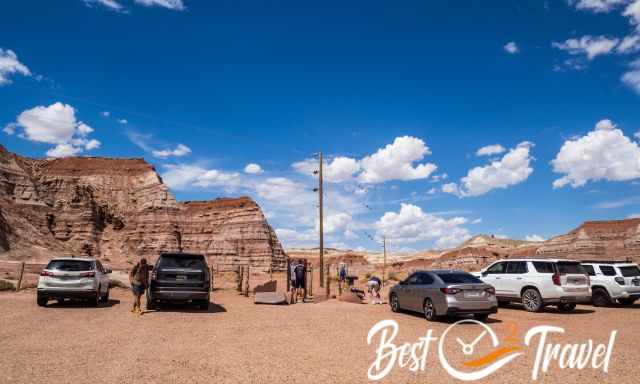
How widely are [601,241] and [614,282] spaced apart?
56896 mm

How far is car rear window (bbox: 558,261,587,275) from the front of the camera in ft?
51.8

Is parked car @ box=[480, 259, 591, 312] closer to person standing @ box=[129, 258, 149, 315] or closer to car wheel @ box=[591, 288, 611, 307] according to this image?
car wheel @ box=[591, 288, 611, 307]

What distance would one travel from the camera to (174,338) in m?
10.3

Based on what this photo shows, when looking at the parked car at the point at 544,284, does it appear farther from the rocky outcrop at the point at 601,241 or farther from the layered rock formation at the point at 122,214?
the layered rock formation at the point at 122,214

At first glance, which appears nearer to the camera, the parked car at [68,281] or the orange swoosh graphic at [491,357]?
the orange swoosh graphic at [491,357]

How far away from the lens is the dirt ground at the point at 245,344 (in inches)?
271

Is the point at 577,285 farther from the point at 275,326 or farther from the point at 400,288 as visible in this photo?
the point at 275,326

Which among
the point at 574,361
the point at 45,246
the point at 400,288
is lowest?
the point at 574,361

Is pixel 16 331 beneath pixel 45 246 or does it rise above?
beneath

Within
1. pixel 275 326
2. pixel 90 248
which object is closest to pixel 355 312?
pixel 275 326

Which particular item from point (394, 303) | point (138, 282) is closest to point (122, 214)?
point (138, 282)

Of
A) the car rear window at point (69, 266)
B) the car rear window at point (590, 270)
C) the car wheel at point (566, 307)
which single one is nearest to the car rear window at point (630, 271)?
the car rear window at point (590, 270)

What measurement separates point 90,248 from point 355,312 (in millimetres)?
55188

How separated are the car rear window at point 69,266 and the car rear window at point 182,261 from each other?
294 centimetres
